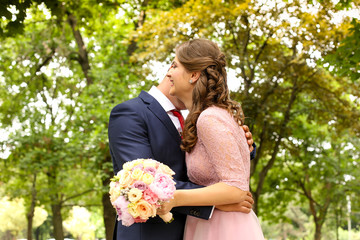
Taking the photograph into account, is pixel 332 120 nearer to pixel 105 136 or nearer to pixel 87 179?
pixel 105 136

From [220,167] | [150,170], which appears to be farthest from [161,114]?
[150,170]

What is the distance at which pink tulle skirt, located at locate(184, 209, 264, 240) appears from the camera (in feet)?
10.4

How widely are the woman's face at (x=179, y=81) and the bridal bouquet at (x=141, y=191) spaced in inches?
33.6

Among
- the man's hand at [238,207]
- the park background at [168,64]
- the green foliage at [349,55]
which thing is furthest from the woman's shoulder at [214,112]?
the green foliage at [349,55]

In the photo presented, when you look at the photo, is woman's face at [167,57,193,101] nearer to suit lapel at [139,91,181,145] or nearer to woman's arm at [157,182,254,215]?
suit lapel at [139,91,181,145]

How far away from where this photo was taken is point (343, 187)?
17484 mm

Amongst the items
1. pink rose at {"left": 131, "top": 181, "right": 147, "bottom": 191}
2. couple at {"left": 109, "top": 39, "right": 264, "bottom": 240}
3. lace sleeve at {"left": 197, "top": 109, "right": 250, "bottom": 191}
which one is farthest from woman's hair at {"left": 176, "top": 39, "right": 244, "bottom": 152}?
pink rose at {"left": 131, "top": 181, "right": 147, "bottom": 191}

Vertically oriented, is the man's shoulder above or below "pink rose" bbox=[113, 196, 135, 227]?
above

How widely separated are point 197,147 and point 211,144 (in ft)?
0.74

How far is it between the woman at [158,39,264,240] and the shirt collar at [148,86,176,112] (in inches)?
6.7

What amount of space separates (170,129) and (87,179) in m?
18.9

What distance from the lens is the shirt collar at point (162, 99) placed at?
354 centimetres

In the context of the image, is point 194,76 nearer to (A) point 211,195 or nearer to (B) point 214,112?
(B) point 214,112

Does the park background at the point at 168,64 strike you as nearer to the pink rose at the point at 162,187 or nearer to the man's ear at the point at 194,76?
the man's ear at the point at 194,76
